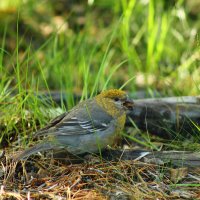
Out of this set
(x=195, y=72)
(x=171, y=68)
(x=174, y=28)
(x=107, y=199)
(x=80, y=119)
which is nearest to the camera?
(x=107, y=199)

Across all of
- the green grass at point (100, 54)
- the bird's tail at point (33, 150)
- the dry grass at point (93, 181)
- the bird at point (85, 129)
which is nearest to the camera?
the dry grass at point (93, 181)

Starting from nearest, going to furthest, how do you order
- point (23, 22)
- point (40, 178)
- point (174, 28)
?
point (40, 178) < point (174, 28) < point (23, 22)

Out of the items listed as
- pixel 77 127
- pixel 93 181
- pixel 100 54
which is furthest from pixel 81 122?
pixel 100 54

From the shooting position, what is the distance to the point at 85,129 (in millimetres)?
4973

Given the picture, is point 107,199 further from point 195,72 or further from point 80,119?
point 195,72

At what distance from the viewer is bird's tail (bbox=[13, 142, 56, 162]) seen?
4.65m

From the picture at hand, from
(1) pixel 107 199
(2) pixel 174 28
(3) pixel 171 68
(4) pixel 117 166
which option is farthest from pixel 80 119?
(2) pixel 174 28

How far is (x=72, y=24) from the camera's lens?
9383 millimetres

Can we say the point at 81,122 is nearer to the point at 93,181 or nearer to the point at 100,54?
the point at 93,181

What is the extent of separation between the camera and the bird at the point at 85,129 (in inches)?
193

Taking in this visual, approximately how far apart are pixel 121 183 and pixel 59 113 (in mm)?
1426

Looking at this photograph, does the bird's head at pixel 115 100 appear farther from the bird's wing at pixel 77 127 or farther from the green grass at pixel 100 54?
the green grass at pixel 100 54

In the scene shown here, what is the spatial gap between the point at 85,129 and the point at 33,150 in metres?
0.52

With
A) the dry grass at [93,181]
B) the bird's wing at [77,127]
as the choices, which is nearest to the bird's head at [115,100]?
the bird's wing at [77,127]
